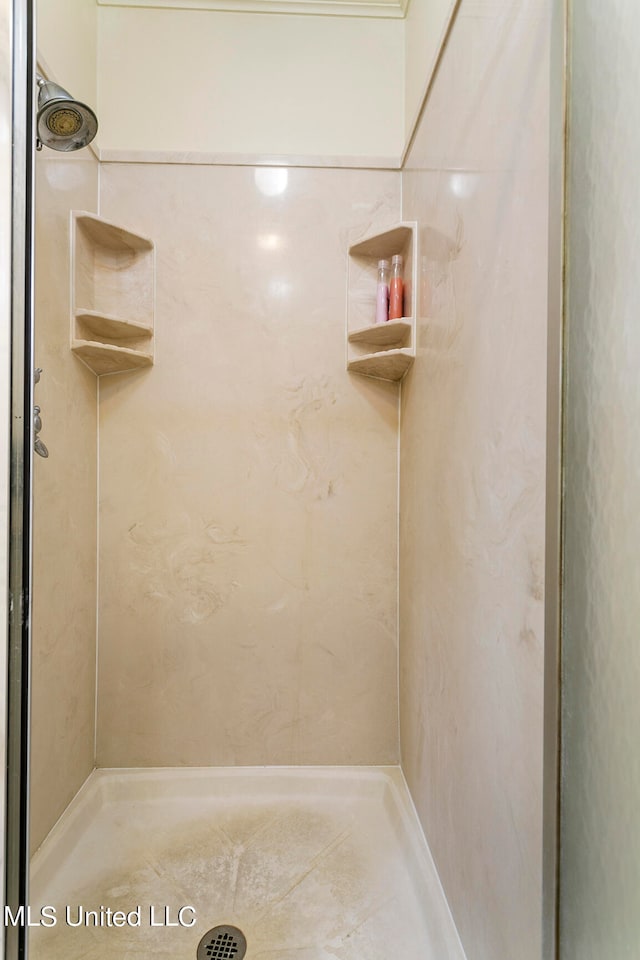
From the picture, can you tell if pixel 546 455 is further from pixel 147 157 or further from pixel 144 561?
pixel 147 157

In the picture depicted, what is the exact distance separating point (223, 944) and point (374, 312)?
1605mm

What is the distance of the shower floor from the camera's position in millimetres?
1035

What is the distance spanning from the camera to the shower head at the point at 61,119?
0.77 metres

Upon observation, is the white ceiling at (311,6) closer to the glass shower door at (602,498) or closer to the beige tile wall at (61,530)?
the beige tile wall at (61,530)

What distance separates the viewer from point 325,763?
1.60 meters

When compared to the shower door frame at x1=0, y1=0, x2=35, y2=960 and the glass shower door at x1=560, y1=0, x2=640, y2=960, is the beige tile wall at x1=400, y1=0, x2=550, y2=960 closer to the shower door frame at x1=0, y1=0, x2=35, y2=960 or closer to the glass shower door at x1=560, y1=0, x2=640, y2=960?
the glass shower door at x1=560, y1=0, x2=640, y2=960

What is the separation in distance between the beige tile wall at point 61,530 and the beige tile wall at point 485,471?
34.0 inches

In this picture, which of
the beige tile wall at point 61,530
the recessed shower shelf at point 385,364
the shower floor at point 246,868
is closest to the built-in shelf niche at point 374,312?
the recessed shower shelf at point 385,364

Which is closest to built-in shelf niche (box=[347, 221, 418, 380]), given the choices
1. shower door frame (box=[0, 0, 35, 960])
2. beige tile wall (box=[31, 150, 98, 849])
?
beige tile wall (box=[31, 150, 98, 849])

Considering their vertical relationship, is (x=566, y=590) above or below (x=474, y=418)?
below

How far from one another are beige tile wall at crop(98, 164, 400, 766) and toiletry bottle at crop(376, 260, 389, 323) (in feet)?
0.41

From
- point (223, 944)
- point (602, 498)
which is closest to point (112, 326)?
point (602, 498)

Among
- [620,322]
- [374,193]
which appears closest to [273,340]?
[374,193]

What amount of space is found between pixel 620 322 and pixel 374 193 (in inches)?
51.0
